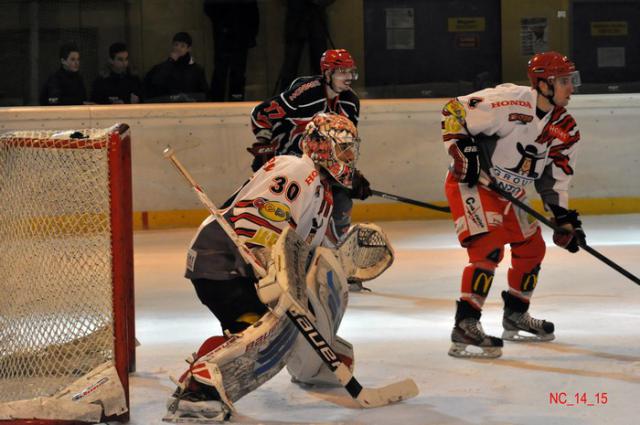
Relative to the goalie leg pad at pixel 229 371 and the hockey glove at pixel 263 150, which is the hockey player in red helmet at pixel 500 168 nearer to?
the goalie leg pad at pixel 229 371

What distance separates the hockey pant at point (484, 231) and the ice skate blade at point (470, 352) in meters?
0.17

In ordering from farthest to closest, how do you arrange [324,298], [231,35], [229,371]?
[231,35] < [324,298] < [229,371]

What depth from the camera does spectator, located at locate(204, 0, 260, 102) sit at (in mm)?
8648

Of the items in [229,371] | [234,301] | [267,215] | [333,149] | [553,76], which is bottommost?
[229,371]

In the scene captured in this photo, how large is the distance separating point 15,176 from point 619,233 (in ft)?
15.6

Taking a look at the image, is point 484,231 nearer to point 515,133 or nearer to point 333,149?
point 515,133

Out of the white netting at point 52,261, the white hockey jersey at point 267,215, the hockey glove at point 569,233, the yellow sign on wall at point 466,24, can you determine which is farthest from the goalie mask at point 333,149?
the yellow sign on wall at point 466,24

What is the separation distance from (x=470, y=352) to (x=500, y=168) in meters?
0.69

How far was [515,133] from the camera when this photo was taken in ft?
14.5

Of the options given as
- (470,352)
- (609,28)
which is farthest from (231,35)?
(470,352)

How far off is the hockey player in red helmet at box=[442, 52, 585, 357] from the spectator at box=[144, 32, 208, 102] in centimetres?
429

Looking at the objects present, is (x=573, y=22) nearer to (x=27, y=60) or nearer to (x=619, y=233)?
(x=619, y=233)

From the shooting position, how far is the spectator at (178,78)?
846cm

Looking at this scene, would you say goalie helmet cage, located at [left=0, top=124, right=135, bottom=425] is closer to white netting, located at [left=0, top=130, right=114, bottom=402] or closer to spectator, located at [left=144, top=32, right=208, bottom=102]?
white netting, located at [left=0, top=130, right=114, bottom=402]
